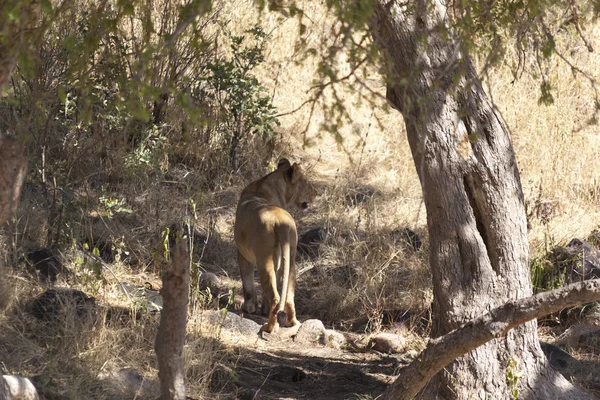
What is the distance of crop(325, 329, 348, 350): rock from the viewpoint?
690 centimetres

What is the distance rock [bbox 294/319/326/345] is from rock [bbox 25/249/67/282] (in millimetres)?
2002

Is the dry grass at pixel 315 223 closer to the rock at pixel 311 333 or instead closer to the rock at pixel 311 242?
the rock at pixel 311 242

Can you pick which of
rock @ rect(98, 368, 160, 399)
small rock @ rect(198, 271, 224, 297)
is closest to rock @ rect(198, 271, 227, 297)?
small rock @ rect(198, 271, 224, 297)

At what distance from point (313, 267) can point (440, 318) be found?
310cm

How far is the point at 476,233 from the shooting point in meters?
5.11

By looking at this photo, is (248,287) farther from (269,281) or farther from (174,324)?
(174,324)

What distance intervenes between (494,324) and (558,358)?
251 cm

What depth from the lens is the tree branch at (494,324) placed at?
3996mm

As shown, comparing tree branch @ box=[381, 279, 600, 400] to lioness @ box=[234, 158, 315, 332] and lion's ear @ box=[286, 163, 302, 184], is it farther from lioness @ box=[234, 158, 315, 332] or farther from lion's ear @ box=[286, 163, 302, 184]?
lion's ear @ box=[286, 163, 302, 184]

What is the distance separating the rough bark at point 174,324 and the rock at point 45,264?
2.80 m

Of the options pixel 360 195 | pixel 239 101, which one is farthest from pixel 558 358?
pixel 239 101

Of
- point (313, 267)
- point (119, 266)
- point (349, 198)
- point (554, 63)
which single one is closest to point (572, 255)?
point (313, 267)

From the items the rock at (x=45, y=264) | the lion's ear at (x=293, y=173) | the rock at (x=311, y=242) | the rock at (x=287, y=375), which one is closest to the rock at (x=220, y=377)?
the rock at (x=287, y=375)

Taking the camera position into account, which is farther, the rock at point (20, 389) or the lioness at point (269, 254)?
the lioness at point (269, 254)
